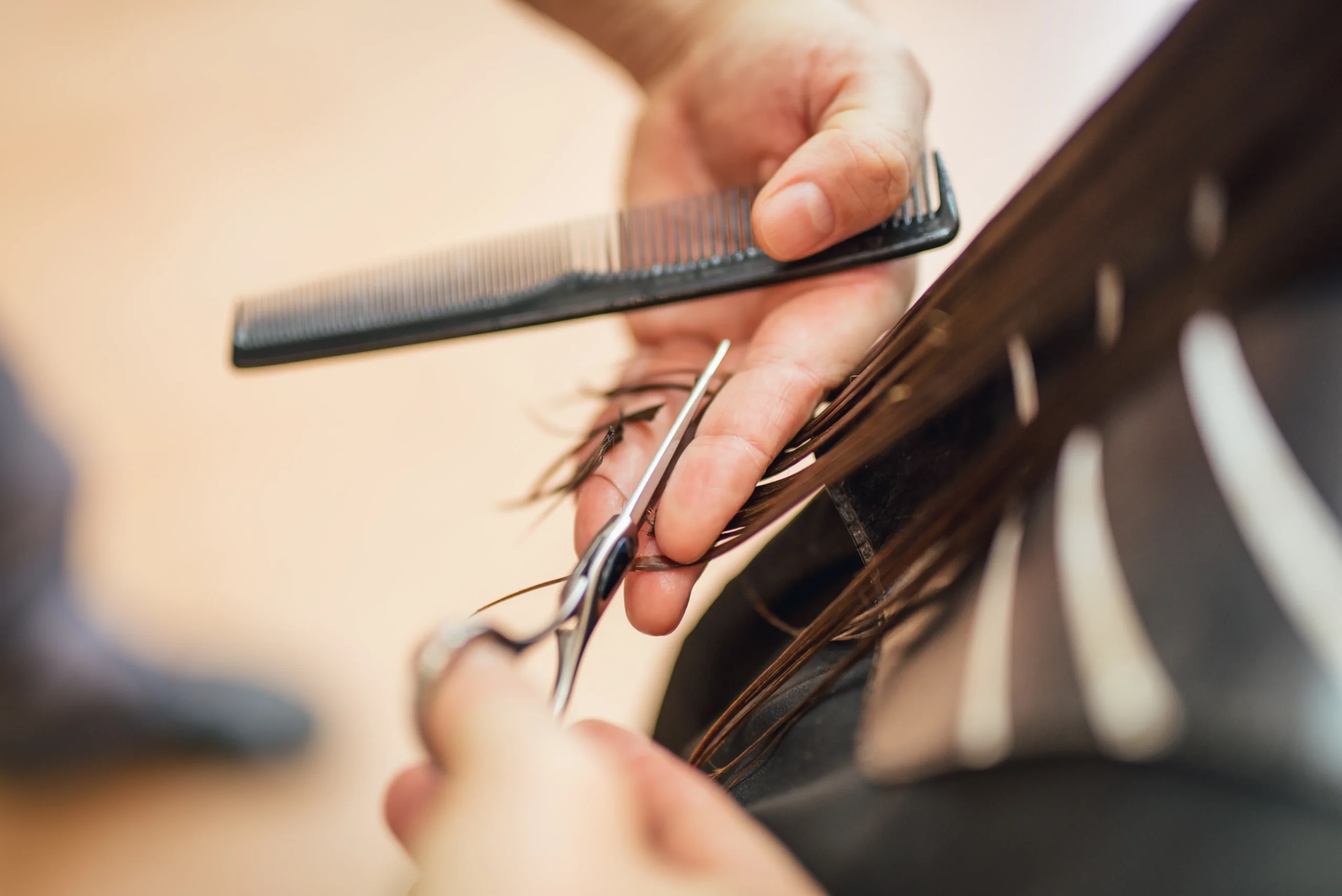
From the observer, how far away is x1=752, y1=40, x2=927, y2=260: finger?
484 millimetres

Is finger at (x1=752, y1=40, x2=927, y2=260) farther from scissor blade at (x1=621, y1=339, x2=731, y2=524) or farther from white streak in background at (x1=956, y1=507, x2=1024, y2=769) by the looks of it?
white streak in background at (x1=956, y1=507, x2=1024, y2=769)

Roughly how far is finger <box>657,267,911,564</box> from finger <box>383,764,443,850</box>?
176 mm

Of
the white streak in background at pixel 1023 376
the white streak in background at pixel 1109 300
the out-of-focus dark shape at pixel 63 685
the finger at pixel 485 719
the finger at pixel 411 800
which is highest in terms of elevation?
the white streak in background at pixel 1109 300

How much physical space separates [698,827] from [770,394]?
279 mm

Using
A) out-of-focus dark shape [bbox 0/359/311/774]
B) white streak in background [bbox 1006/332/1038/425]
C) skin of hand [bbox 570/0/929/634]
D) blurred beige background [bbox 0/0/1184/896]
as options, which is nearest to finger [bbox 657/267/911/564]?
skin of hand [bbox 570/0/929/634]

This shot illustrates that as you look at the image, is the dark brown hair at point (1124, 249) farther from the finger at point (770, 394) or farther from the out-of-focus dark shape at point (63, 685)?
the out-of-focus dark shape at point (63, 685)

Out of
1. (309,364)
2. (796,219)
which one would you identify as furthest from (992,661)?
(309,364)

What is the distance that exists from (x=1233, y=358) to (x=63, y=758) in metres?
1.13

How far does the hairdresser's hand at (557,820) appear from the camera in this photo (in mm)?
248

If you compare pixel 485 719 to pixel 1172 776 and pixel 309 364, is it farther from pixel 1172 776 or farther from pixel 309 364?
pixel 309 364

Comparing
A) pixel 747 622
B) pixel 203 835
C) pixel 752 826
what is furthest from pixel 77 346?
pixel 752 826

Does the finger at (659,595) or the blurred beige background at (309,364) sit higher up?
the finger at (659,595)

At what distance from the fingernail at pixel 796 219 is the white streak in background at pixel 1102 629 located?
0.78ft

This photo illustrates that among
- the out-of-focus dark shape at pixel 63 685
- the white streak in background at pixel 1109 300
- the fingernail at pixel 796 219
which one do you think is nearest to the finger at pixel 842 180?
the fingernail at pixel 796 219
